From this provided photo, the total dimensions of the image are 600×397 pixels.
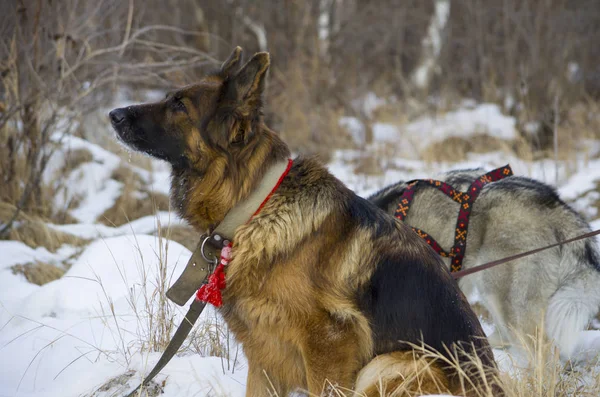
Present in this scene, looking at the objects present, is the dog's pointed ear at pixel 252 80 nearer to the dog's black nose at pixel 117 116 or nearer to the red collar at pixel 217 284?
the dog's black nose at pixel 117 116

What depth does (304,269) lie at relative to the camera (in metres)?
2.72

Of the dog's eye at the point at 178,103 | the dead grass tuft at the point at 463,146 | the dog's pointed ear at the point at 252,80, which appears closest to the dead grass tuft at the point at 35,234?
the dog's eye at the point at 178,103

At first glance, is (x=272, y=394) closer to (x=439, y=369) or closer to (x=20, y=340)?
(x=439, y=369)

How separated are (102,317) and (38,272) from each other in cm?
180

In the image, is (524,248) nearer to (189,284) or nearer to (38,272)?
(189,284)

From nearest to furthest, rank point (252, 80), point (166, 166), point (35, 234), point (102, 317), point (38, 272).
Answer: point (252, 80) < point (102, 317) < point (38, 272) < point (35, 234) < point (166, 166)

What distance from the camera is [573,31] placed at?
16781mm

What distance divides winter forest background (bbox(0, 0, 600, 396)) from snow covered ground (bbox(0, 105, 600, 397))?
0.06ft

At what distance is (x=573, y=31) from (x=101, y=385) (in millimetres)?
17367

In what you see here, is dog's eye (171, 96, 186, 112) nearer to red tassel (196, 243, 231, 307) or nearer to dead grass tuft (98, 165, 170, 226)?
red tassel (196, 243, 231, 307)

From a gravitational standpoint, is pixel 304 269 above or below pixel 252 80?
below

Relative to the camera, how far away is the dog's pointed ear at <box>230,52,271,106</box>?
2.65 m

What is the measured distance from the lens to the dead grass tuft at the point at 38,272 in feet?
17.7

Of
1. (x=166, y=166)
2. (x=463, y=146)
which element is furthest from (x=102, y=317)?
(x=463, y=146)
